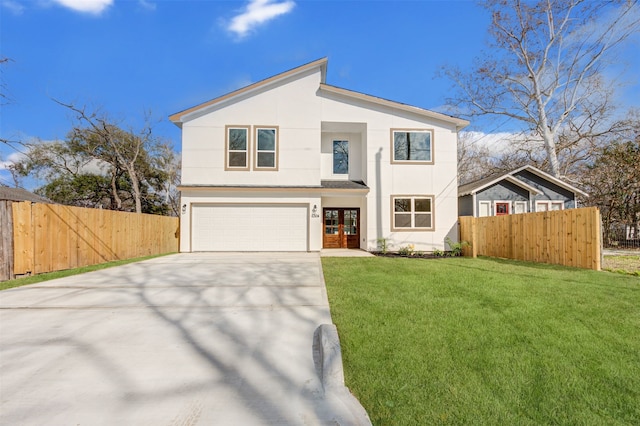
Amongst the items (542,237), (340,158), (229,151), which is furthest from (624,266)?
(229,151)

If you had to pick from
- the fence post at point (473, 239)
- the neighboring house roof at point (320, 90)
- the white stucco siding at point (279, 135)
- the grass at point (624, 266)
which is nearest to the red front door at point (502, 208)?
the fence post at point (473, 239)

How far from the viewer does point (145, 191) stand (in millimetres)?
22562

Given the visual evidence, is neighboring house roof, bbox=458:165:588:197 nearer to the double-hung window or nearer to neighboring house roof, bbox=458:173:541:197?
neighboring house roof, bbox=458:173:541:197

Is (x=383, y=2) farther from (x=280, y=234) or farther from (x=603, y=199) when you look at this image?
(x=603, y=199)

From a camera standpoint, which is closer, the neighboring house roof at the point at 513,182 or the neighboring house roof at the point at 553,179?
the neighboring house roof at the point at 513,182

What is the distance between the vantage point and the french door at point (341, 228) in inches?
536

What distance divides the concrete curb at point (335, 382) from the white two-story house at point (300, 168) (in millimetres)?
8885

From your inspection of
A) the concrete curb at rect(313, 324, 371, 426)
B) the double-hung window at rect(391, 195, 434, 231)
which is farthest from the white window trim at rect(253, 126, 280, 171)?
the concrete curb at rect(313, 324, 371, 426)

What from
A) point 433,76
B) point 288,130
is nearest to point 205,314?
point 288,130

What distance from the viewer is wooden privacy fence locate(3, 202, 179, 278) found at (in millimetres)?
6922

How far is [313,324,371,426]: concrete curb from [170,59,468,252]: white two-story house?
29.2ft

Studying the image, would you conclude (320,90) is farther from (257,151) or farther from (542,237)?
(542,237)

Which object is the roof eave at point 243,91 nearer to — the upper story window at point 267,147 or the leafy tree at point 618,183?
the upper story window at point 267,147

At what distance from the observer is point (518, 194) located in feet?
46.3
